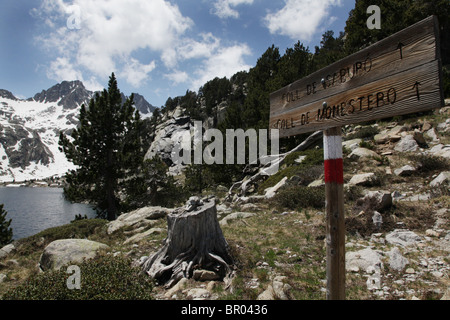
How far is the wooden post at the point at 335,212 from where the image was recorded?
2754mm

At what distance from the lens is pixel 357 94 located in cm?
247

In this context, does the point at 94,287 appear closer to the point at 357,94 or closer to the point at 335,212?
the point at 335,212

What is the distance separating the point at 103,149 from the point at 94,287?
1796cm

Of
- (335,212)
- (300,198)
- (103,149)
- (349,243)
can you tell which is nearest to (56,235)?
(103,149)

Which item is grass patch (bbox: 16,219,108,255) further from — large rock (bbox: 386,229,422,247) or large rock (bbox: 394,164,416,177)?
large rock (bbox: 394,164,416,177)

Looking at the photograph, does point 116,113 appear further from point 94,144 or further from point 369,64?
point 369,64

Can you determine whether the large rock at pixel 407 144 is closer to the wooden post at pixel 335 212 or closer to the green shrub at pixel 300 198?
the green shrub at pixel 300 198

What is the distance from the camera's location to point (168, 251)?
236 inches

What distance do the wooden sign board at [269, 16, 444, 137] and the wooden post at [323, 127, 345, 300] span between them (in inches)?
10.0

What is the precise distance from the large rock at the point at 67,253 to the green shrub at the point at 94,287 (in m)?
1.80

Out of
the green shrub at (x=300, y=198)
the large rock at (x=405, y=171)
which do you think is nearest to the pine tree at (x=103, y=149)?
the green shrub at (x=300, y=198)

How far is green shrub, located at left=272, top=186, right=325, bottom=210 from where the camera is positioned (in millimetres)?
10609

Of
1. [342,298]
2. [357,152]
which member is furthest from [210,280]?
[357,152]
